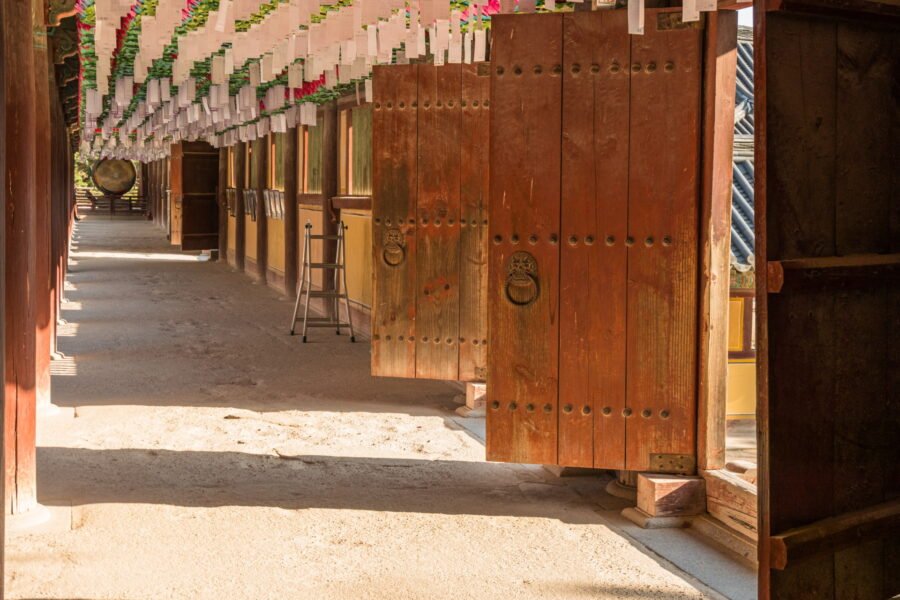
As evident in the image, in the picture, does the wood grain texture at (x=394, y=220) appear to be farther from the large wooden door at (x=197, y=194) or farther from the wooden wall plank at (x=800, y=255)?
the large wooden door at (x=197, y=194)

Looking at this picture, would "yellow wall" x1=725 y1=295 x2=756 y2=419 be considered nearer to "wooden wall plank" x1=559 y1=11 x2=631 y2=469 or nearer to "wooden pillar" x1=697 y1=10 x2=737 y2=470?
"wooden pillar" x1=697 y1=10 x2=737 y2=470

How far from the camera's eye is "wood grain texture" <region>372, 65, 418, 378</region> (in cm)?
730

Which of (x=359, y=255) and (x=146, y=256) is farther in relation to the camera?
(x=146, y=256)

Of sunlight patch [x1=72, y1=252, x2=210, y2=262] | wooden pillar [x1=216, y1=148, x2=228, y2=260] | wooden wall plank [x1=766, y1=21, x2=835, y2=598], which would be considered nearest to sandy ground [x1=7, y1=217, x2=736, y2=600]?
wooden wall plank [x1=766, y1=21, x2=835, y2=598]

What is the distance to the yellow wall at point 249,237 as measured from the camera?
19.7 m

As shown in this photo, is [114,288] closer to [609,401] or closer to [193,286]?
[193,286]

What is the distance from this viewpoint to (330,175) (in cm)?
1304

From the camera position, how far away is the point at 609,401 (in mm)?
5281

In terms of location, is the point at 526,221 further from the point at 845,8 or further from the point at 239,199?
the point at 239,199

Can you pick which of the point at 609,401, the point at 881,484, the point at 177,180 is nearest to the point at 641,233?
the point at 609,401

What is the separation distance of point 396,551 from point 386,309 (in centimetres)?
291

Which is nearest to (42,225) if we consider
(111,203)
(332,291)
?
(332,291)

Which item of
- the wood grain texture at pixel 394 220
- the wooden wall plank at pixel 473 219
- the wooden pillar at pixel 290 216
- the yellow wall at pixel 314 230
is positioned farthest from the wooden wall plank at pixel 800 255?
the wooden pillar at pixel 290 216

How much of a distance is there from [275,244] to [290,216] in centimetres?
240
